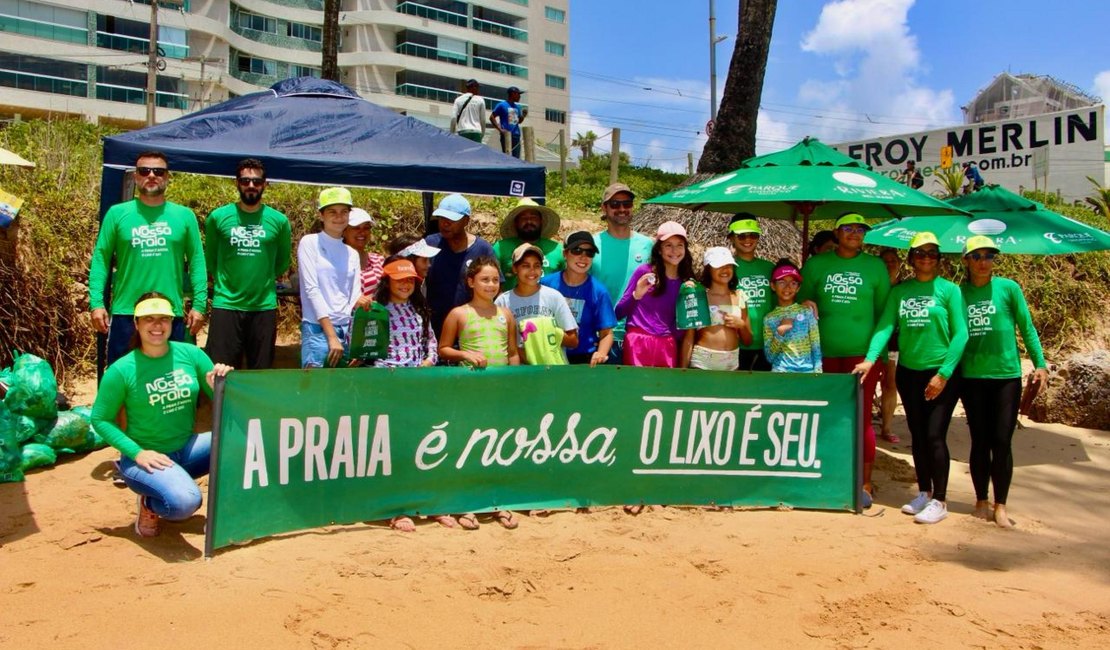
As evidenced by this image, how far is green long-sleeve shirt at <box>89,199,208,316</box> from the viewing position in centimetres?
528

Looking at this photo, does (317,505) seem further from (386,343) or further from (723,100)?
(723,100)

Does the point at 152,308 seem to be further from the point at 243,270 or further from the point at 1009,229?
the point at 1009,229

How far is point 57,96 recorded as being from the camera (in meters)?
39.9

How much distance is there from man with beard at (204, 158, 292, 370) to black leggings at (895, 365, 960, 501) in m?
4.33

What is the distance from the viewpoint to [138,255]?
17.3 feet

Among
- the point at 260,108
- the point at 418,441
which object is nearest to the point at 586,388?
the point at 418,441

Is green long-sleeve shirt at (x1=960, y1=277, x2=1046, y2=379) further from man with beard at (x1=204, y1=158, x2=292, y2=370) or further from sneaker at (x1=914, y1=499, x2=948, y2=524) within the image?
man with beard at (x1=204, y1=158, x2=292, y2=370)

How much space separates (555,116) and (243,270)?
6102 centimetres

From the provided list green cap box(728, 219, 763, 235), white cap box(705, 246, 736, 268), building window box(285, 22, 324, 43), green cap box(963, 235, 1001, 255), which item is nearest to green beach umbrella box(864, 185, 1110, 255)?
green cap box(963, 235, 1001, 255)

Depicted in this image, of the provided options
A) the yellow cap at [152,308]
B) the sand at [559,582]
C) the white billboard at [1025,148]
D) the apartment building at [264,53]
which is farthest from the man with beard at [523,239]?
the apartment building at [264,53]

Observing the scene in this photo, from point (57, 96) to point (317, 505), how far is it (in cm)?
4330

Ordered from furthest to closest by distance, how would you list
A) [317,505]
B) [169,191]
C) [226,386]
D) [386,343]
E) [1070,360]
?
[169,191] < [1070,360] < [386,343] < [317,505] < [226,386]

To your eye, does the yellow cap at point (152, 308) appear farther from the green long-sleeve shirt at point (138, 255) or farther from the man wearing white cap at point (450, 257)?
the man wearing white cap at point (450, 257)

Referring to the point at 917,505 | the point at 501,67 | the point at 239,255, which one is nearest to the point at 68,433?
the point at 239,255
